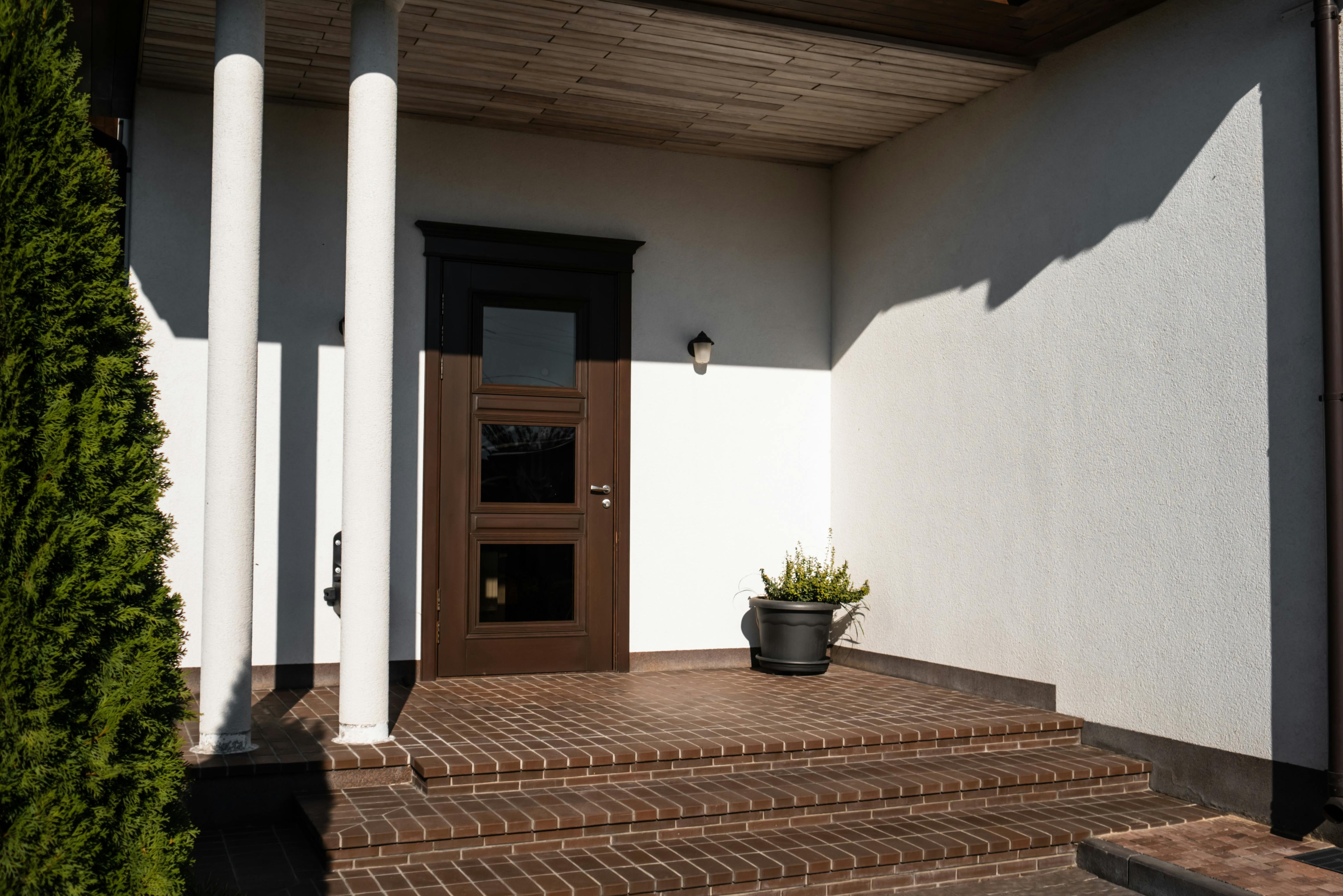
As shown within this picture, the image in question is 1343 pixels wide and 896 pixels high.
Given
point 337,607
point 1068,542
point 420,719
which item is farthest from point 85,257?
point 1068,542

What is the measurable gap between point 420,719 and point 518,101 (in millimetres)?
3497

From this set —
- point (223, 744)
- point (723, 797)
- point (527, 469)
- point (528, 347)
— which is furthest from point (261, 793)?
point (528, 347)

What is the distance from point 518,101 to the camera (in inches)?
251

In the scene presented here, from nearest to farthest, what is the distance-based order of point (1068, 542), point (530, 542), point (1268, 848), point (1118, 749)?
1. point (1268, 848)
2. point (1118, 749)
3. point (1068, 542)
4. point (530, 542)

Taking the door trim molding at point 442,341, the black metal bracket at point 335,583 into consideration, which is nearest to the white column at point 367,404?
the black metal bracket at point 335,583

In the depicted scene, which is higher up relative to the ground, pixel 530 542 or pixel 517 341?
pixel 517 341

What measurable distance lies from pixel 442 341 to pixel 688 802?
11.3 feet

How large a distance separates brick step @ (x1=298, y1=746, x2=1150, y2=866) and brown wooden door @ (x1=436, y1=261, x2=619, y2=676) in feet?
7.43

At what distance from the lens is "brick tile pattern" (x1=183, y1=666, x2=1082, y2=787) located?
4.52m

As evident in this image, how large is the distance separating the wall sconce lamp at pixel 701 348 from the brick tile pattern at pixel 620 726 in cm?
205

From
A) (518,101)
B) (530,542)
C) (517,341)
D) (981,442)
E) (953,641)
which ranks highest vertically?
(518,101)

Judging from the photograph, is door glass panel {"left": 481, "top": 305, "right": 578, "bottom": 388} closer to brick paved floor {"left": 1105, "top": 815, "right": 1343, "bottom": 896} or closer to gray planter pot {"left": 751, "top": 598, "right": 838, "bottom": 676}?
gray planter pot {"left": 751, "top": 598, "right": 838, "bottom": 676}

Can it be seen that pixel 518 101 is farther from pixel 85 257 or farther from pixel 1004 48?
pixel 85 257

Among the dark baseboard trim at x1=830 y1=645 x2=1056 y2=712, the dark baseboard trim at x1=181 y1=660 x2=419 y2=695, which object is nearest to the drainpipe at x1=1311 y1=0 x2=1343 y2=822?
the dark baseboard trim at x1=830 y1=645 x2=1056 y2=712
